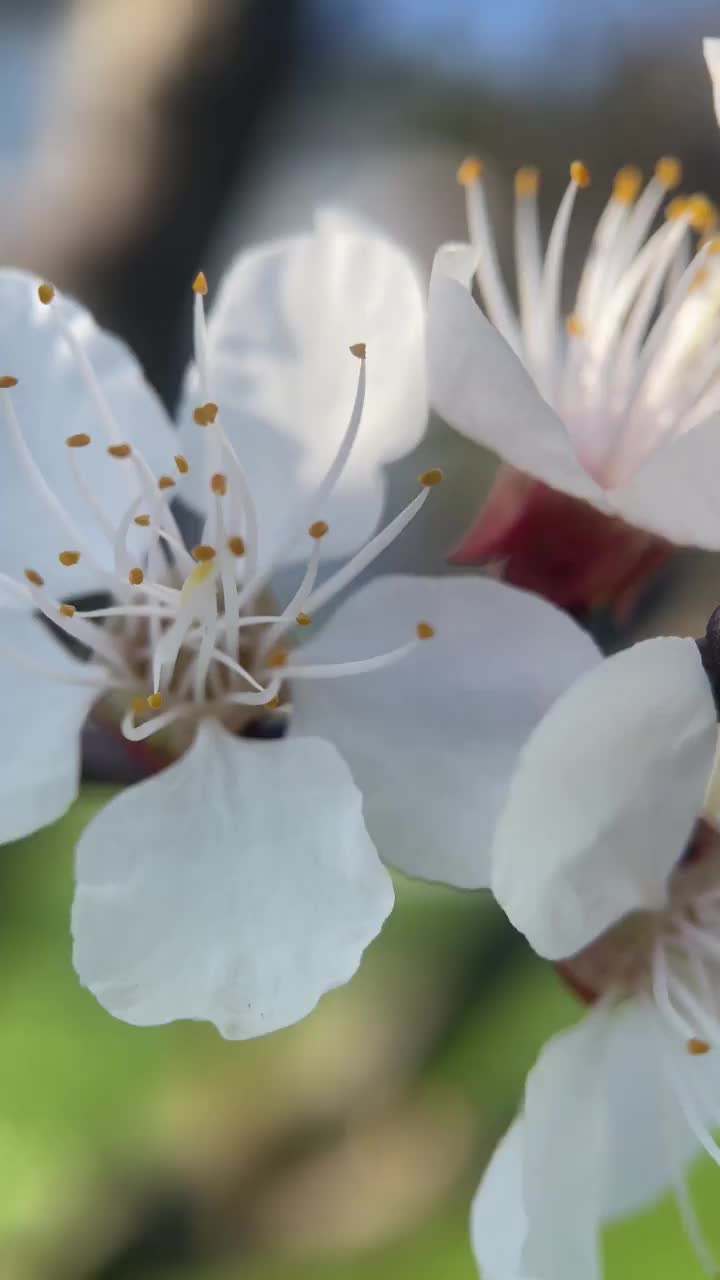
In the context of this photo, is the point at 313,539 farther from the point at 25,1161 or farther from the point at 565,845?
the point at 25,1161

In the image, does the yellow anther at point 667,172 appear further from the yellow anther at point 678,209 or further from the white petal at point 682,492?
the white petal at point 682,492

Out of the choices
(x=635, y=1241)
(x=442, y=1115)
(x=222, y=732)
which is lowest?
(x=442, y=1115)

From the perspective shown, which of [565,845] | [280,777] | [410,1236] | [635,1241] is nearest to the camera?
[565,845]

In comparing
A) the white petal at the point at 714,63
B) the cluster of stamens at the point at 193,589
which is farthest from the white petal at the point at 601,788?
the white petal at the point at 714,63

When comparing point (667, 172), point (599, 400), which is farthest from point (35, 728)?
point (667, 172)

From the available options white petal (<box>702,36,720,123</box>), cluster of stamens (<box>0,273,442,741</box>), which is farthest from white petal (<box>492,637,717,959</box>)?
white petal (<box>702,36,720,123</box>)

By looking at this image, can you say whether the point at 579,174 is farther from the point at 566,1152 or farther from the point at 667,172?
the point at 566,1152

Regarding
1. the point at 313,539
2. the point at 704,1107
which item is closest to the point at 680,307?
the point at 313,539
